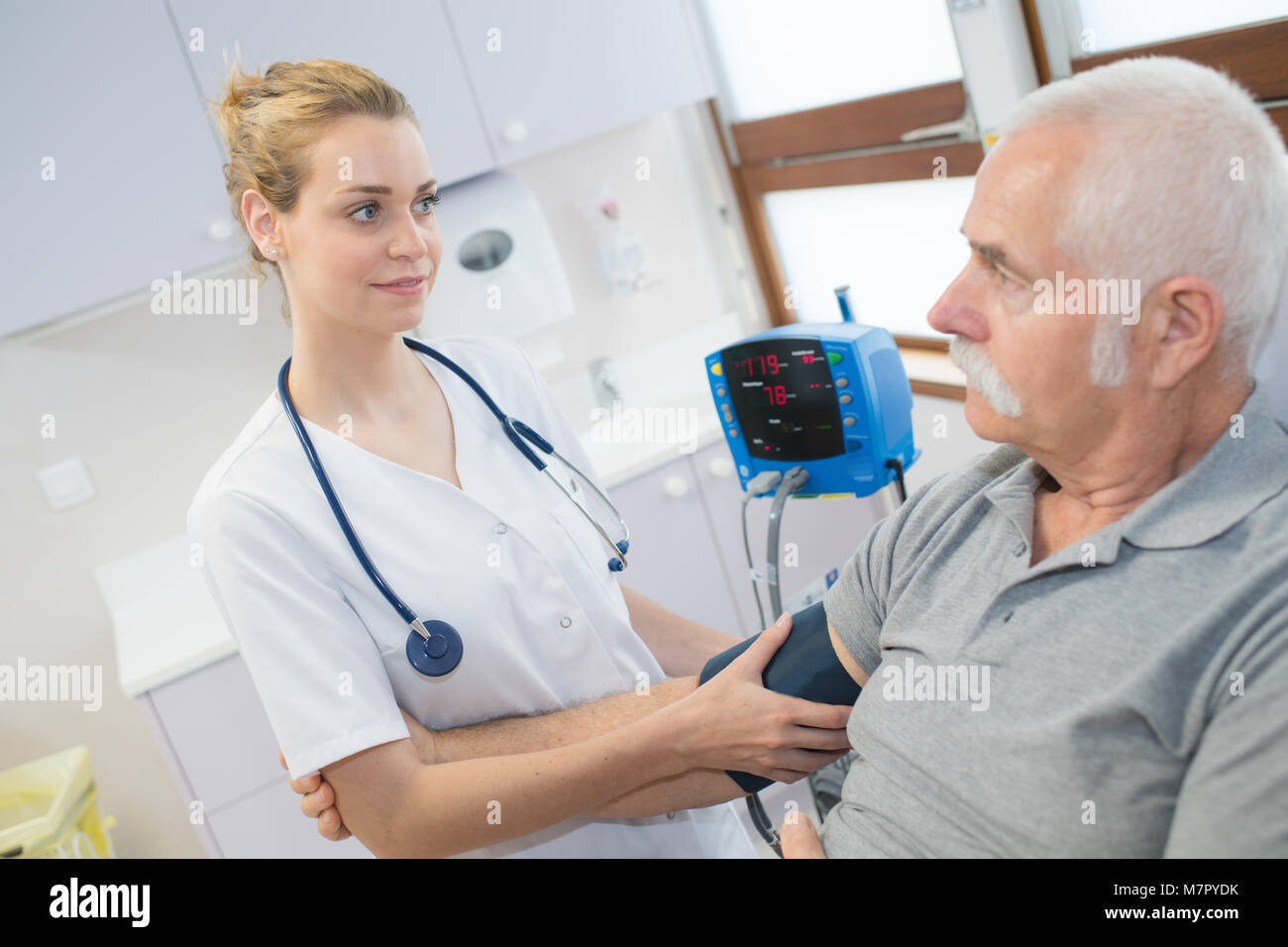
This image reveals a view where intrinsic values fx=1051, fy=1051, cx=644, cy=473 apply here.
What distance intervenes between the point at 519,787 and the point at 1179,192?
0.88m

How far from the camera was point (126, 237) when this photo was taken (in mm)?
2156

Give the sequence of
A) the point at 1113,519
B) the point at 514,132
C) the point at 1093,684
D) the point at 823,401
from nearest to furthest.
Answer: the point at 1093,684 < the point at 1113,519 < the point at 823,401 < the point at 514,132

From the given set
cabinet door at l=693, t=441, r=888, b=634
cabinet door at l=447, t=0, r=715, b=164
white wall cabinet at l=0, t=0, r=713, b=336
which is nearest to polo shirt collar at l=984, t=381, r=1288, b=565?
cabinet door at l=693, t=441, r=888, b=634

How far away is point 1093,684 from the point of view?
910 mm

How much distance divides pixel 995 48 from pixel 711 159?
1169 mm

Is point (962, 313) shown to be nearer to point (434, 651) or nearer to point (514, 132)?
point (434, 651)

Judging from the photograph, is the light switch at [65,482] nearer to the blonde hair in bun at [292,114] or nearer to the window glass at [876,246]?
the blonde hair in bun at [292,114]

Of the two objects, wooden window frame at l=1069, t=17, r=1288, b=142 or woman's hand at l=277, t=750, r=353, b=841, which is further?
wooden window frame at l=1069, t=17, r=1288, b=142

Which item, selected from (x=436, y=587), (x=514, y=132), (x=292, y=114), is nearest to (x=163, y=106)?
(x=514, y=132)

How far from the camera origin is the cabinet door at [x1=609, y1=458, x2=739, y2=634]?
243cm

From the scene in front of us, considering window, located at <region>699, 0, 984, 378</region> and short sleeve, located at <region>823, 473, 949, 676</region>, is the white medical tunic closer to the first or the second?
short sleeve, located at <region>823, 473, 949, 676</region>

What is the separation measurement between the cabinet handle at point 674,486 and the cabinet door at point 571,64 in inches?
32.3

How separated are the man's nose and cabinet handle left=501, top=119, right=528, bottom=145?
156 cm

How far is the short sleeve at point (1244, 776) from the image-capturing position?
768 mm
